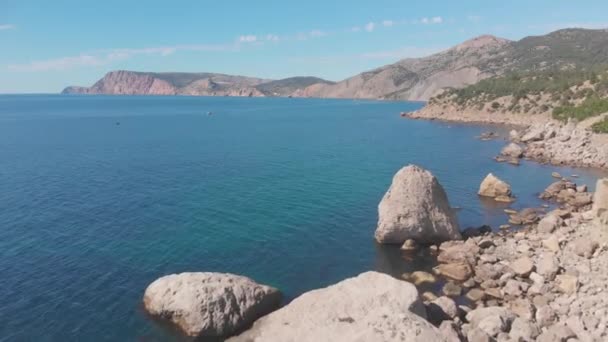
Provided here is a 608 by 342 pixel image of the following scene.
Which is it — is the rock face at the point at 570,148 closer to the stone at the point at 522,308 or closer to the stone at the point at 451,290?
the stone at the point at 522,308

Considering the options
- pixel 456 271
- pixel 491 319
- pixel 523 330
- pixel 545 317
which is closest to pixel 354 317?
pixel 491 319

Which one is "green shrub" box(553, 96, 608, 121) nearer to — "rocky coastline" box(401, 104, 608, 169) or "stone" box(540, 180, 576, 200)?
"rocky coastline" box(401, 104, 608, 169)

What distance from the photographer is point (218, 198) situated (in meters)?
54.9

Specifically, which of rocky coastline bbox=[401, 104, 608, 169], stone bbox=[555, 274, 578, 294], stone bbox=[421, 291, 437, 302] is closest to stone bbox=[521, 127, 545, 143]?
rocky coastline bbox=[401, 104, 608, 169]

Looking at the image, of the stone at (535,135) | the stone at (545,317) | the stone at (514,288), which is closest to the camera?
the stone at (545,317)

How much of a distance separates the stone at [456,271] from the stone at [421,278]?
1.21 meters

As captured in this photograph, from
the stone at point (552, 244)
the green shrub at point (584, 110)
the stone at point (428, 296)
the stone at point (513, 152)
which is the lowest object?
the stone at point (428, 296)

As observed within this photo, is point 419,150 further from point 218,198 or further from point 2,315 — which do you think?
point 2,315

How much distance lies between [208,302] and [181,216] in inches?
888

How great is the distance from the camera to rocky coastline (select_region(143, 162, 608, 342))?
80.6ft

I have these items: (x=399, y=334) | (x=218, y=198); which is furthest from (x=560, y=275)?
(x=218, y=198)

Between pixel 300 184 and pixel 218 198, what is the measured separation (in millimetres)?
12377

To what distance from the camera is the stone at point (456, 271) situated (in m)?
34.8

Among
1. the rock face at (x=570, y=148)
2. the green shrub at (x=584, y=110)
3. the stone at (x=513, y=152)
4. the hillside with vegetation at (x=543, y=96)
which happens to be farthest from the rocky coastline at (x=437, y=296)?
the green shrub at (x=584, y=110)
